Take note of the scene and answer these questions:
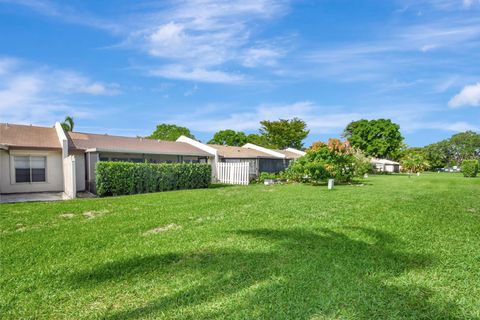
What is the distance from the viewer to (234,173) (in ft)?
67.1

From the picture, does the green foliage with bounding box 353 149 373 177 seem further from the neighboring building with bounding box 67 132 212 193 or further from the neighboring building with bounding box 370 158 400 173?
the neighboring building with bounding box 370 158 400 173

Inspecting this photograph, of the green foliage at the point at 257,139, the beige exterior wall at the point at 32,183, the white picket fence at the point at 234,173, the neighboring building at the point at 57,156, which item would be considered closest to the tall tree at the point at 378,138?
the green foliage at the point at 257,139

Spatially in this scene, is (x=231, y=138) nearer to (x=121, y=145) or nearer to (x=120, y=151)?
(x=121, y=145)

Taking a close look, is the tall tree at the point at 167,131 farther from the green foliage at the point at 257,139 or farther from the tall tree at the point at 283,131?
the tall tree at the point at 283,131

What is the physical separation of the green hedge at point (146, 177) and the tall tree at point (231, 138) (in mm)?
35658

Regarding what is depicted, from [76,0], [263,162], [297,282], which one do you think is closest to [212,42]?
[76,0]

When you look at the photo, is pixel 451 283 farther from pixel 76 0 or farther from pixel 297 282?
pixel 76 0

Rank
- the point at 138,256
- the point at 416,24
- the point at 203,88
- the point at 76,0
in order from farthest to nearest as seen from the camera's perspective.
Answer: the point at 203,88 → the point at 416,24 → the point at 76,0 → the point at 138,256

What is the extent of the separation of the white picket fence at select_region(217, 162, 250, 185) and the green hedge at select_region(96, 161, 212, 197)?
3450 mm

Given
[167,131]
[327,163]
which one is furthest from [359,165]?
[167,131]

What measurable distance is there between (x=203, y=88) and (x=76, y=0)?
446 inches

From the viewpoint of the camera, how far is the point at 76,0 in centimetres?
998

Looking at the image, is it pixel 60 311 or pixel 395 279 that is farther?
pixel 395 279

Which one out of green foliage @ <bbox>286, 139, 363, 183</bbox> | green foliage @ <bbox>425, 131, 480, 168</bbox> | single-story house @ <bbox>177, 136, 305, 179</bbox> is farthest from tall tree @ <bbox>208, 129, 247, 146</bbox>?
green foliage @ <bbox>425, 131, 480, 168</bbox>
